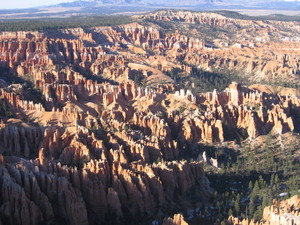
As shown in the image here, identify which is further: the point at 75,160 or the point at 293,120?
the point at 293,120

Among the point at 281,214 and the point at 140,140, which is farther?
the point at 140,140

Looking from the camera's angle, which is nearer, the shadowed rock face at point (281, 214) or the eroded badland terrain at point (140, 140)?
the shadowed rock face at point (281, 214)

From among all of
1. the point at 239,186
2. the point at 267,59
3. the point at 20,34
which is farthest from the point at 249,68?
the point at 239,186

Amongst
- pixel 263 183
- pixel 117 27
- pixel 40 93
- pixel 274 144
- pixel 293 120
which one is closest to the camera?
pixel 263 183

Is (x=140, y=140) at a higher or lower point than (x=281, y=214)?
higher

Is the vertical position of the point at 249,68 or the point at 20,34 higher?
the point at 20,34

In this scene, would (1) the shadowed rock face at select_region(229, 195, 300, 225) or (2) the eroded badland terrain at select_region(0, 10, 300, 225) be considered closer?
(1) the shadowed rock face at select_region(229, 195, 300, 225)

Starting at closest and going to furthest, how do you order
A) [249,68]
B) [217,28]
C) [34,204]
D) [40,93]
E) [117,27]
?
[34,204] < [40,93] < [249,68] < [117,27] < [217,28]

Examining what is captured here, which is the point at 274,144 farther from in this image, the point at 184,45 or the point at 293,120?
the point at 184,45
